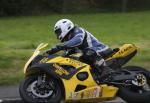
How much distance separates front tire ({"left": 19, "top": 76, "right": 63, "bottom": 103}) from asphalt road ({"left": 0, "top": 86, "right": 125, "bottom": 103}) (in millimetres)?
961

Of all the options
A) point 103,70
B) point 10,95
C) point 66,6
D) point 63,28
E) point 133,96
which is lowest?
point 10,95

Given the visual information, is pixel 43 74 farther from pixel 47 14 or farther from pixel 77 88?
pixel 47 14

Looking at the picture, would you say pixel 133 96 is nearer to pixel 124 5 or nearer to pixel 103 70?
pixel 103 70

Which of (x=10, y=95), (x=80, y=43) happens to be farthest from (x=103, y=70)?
(x=10, y=95)

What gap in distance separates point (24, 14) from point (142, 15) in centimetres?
706

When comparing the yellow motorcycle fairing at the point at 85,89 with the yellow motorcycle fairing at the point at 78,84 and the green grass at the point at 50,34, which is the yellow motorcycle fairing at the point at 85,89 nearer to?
the yellow motorcycle fairing at the point at 78,84

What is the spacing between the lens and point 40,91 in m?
10.1

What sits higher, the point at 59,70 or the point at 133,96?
the point at 59,70

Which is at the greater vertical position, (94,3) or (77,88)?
(94,3)

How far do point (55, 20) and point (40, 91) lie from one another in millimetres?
21191

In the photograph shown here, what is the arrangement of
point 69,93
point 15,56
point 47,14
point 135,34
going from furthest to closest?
point 47,14 < point 135,34 < point 15,56 < point 69,93

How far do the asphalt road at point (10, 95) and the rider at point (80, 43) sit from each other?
87 centimetres

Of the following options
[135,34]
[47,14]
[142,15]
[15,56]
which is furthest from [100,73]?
[47,14]

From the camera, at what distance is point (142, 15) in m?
32.8
